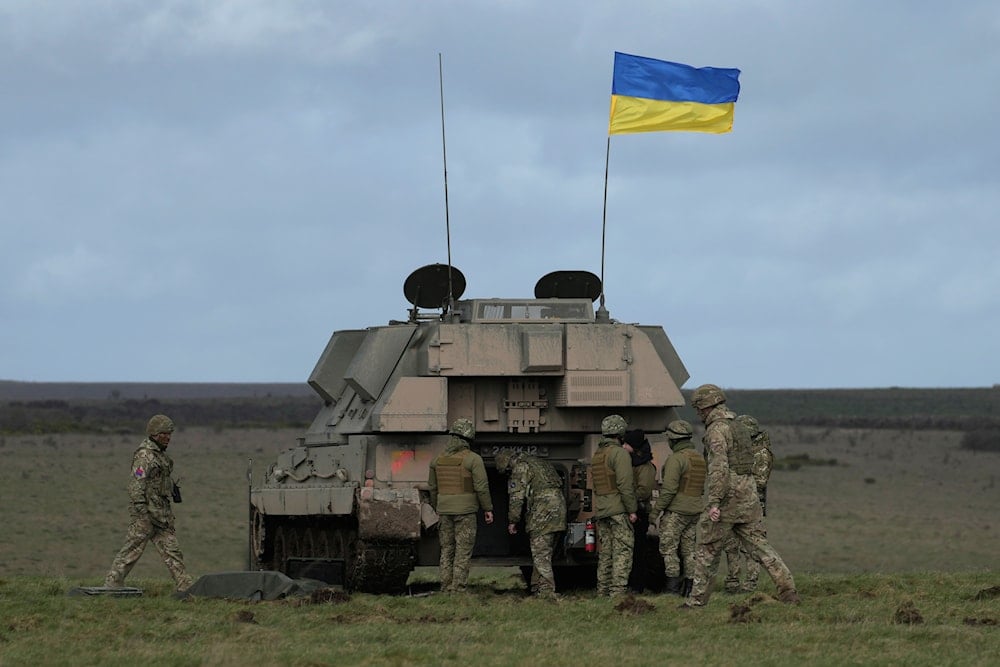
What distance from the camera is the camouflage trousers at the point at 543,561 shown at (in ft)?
54.4

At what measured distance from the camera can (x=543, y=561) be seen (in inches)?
655

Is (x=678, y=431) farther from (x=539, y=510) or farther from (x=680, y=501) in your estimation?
(x=539, y=510)

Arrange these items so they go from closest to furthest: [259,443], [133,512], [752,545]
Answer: [752,545] → [133,512] → [259,443]

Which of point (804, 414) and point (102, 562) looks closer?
point (102, 562)

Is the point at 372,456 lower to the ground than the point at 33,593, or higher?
higher

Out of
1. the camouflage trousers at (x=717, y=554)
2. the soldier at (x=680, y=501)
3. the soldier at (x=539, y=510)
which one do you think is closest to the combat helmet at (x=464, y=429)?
the soldier at (x=539, y=510)

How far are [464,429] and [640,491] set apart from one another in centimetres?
187

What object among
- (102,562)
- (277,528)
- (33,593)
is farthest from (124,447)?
(33,593)

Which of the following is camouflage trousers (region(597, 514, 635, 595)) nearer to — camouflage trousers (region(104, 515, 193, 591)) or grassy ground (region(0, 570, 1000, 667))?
grassy ground (region(0, 570, 1000, 667))

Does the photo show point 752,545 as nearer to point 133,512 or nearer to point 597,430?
point 597,430

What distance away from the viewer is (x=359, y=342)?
19.4 meters

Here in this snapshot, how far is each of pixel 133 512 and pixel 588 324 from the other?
4.81 meters

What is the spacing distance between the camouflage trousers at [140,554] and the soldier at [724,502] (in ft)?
15.2

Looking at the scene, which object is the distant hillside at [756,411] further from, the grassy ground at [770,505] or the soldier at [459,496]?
the soldier at [459,496]
